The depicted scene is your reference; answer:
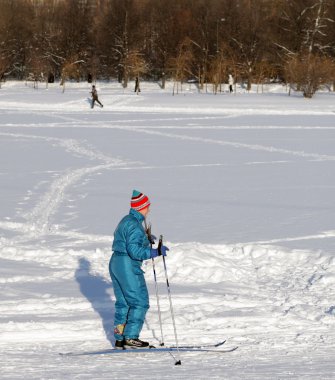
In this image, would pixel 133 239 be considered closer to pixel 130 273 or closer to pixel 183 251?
pixel 130 273

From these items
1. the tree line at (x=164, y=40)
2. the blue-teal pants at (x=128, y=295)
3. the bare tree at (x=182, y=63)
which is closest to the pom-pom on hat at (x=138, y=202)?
the blue-teal pants at (x=128, y=295)

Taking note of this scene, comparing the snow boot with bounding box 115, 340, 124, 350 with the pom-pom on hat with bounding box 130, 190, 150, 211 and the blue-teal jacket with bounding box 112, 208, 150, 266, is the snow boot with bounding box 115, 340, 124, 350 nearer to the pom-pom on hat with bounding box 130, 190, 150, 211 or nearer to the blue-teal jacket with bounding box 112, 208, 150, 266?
the blue-teal jacket with bounding box 112, 208, 150, 266

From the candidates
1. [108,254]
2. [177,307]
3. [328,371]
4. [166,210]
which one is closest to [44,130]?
[166,210]

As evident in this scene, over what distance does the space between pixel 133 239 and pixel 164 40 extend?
173ft

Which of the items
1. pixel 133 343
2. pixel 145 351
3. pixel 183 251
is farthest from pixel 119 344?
pixel 183 251

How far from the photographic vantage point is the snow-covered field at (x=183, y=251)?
548 centimetres

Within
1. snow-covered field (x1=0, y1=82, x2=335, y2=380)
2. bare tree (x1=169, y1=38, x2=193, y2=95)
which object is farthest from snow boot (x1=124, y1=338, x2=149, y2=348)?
bare tree (x1=169, y1=38, x2=193, y2=95)

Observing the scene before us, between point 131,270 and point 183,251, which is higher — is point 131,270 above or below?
above

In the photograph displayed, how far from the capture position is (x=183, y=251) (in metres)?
8.35

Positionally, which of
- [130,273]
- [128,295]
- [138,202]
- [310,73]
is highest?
[310,73]

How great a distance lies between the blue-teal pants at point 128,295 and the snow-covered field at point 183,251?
0.21m

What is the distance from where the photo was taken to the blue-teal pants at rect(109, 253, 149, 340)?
18.4ft

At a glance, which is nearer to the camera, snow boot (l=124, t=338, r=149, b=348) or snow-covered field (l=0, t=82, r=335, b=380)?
snow-covered field (l=0, t=82, r=335, b=380)

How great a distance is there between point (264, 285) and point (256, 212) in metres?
3.67
